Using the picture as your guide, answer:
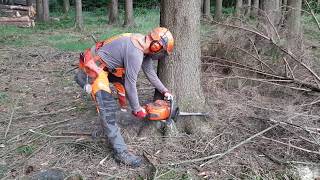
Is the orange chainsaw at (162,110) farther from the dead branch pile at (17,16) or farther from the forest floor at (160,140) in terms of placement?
the dead branch pile at (17,16)

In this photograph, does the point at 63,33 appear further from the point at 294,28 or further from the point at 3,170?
the point at 3,170

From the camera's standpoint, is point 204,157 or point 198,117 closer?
point 204,157

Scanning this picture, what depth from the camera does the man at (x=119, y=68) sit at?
14.8ft

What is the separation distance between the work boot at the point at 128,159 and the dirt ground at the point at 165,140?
7cm

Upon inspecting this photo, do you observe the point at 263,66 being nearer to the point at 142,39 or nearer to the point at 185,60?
the point at 185,60

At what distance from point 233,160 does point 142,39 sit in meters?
1.65

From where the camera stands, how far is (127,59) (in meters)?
4.50

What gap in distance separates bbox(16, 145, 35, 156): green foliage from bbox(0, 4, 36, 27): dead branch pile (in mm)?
12308

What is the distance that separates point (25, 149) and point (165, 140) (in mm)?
1636

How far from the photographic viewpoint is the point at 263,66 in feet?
21.4

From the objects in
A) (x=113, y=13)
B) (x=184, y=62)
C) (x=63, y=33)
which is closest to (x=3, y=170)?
(x=184, y=62)

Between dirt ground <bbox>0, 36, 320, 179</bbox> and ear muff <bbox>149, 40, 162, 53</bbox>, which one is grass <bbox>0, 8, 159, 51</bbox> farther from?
ear muff <bbox>149, 40, 162, 53</bbox>

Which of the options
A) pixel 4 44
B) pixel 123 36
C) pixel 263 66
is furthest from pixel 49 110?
pixel 4 44

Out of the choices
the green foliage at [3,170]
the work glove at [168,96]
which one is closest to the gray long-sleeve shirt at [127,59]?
the work glove at [168,96]
